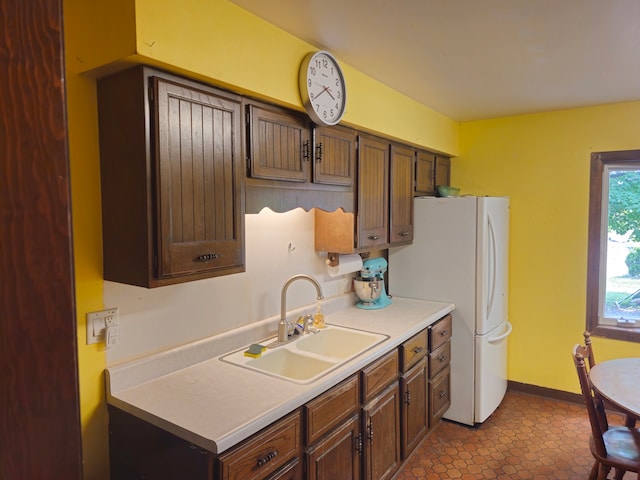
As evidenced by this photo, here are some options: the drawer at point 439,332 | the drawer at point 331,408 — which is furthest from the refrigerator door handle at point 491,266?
the drawer at point 331,408

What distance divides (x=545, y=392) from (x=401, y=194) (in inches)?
82.0

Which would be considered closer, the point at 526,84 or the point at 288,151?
the point at 288,151

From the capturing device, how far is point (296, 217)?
2.47 meters

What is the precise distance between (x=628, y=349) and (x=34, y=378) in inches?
151

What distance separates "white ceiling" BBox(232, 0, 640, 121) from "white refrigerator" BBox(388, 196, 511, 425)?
0.82 m

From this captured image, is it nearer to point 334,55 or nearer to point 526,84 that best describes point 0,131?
point 334,55

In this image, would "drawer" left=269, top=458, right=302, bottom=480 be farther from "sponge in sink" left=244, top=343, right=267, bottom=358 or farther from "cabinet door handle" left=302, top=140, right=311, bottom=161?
"cabinet door handle" left=302, top=140, right=311, bottom=161

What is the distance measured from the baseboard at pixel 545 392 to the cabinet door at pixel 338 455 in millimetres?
2205

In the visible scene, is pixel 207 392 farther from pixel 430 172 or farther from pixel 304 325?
pixel 430 172

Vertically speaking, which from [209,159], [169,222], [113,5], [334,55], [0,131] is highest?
[334,55]

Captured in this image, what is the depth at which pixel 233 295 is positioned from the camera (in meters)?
2.08

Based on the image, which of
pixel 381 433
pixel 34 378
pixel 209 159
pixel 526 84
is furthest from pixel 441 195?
pixel 34 378

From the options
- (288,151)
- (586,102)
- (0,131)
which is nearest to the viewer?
(0,131)

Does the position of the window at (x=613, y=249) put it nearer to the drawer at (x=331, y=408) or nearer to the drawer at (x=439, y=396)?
the drawer at (x=439, y=396)
